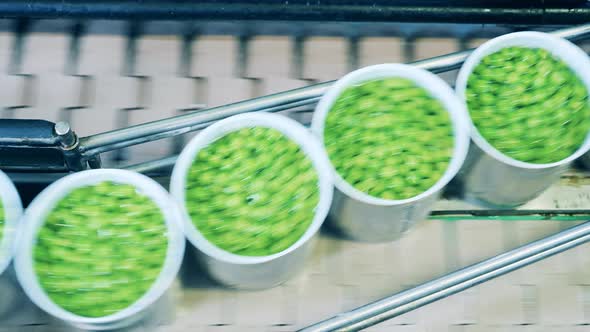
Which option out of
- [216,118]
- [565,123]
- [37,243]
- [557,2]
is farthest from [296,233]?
[557,2]

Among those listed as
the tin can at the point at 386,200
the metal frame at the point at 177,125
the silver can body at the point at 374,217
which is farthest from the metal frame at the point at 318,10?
the silver can body at the point at 374,217

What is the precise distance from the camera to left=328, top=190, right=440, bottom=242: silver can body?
124 centimetres

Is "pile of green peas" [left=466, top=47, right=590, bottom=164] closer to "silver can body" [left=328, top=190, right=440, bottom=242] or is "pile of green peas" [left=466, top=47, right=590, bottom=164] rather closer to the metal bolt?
"silver can body" [left=328, top=190, right=440, bottom=242]

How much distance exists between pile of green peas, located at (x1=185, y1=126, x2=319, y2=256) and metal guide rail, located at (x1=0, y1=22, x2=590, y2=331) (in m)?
0.11

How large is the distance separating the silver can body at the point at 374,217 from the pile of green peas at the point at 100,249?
Answer: 1.22ft

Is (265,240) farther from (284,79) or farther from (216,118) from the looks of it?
(284,79)

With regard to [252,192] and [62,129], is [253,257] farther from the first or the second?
[62,129]

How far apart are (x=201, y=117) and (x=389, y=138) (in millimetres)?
396

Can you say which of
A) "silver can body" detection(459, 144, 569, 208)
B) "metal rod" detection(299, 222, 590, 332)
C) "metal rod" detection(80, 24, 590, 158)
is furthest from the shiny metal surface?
"metal rod" detection(299, 222, 590, 332)

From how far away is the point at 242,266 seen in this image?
1181mm

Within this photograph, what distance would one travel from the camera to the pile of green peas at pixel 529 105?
1.31m

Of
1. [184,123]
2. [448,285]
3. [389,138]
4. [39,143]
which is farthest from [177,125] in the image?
[448,285]

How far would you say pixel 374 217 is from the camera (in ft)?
4.19

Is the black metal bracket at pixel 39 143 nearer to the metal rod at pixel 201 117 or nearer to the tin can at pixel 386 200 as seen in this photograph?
the metal rod at pixel 201 117
